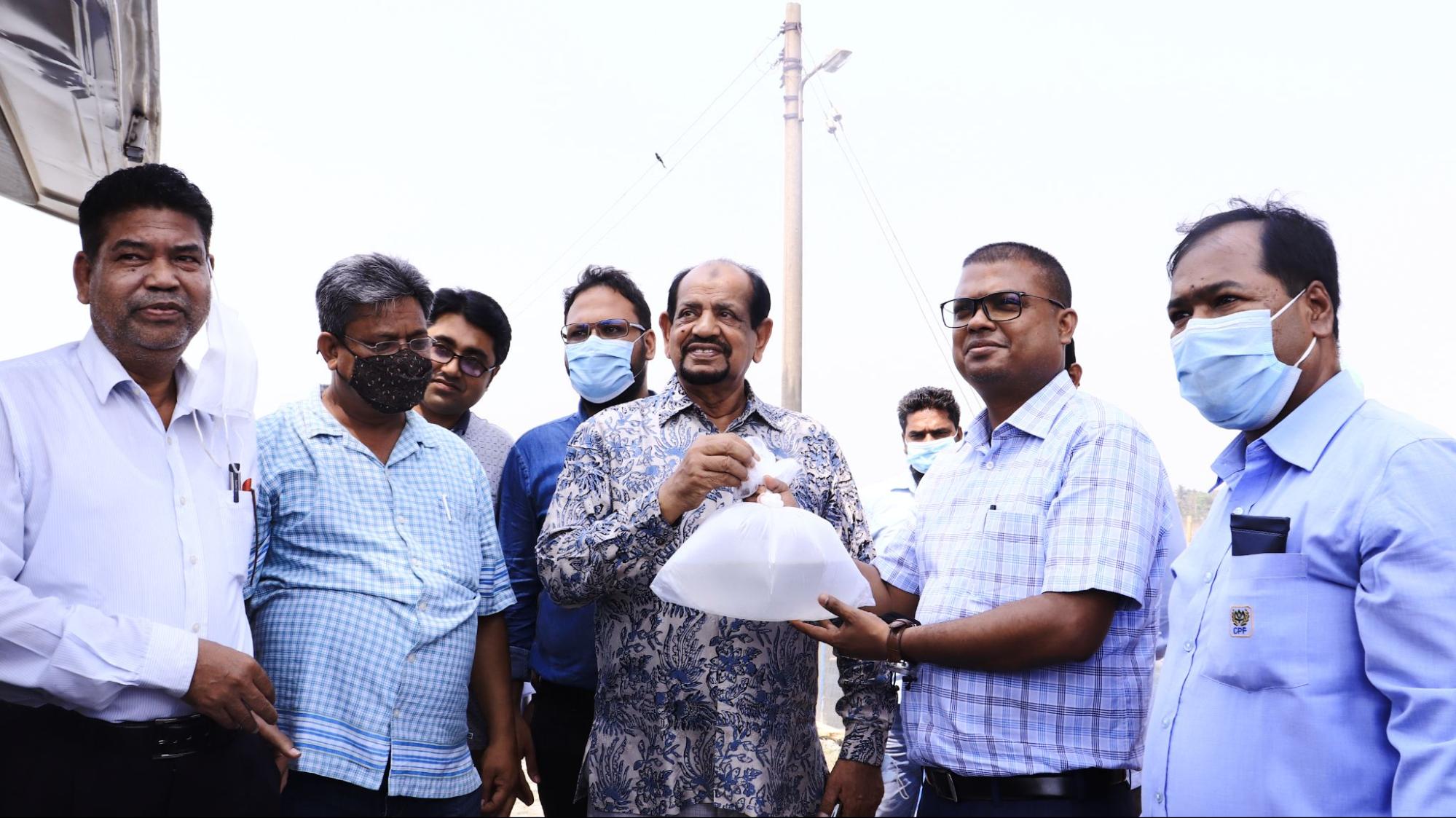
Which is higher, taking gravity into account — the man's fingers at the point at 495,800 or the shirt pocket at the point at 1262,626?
the shirt pocket at the point at 1262,626

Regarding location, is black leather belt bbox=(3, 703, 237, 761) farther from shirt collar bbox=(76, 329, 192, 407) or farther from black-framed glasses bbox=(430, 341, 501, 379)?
black-framed glasses bbox=(430, 341, 501, 379)

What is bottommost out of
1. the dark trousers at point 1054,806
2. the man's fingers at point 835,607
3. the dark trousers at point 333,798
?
the dark trousers at point 333,798

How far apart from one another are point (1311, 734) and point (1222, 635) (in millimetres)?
254

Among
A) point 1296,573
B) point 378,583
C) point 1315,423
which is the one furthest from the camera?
point 378,583

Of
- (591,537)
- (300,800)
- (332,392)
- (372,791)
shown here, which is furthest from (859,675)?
(332,392)

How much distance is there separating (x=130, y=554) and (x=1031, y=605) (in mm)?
2241

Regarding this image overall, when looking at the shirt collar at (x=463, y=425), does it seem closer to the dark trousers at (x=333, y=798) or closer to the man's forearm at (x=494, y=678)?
the man's forearm at (x=494, y=678)

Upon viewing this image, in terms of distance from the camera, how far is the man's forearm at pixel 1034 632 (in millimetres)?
2492

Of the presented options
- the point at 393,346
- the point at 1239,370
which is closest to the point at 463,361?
the point at 393,346

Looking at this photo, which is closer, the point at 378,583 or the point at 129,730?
the point at 129,730

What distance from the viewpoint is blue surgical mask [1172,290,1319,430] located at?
2.28m

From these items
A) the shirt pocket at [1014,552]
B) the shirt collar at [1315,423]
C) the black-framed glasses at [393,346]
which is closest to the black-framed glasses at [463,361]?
the black-framed glasses at [393,346]

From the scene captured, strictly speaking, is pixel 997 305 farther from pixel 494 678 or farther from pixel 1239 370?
pixel 494 678

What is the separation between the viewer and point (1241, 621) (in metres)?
2.09
